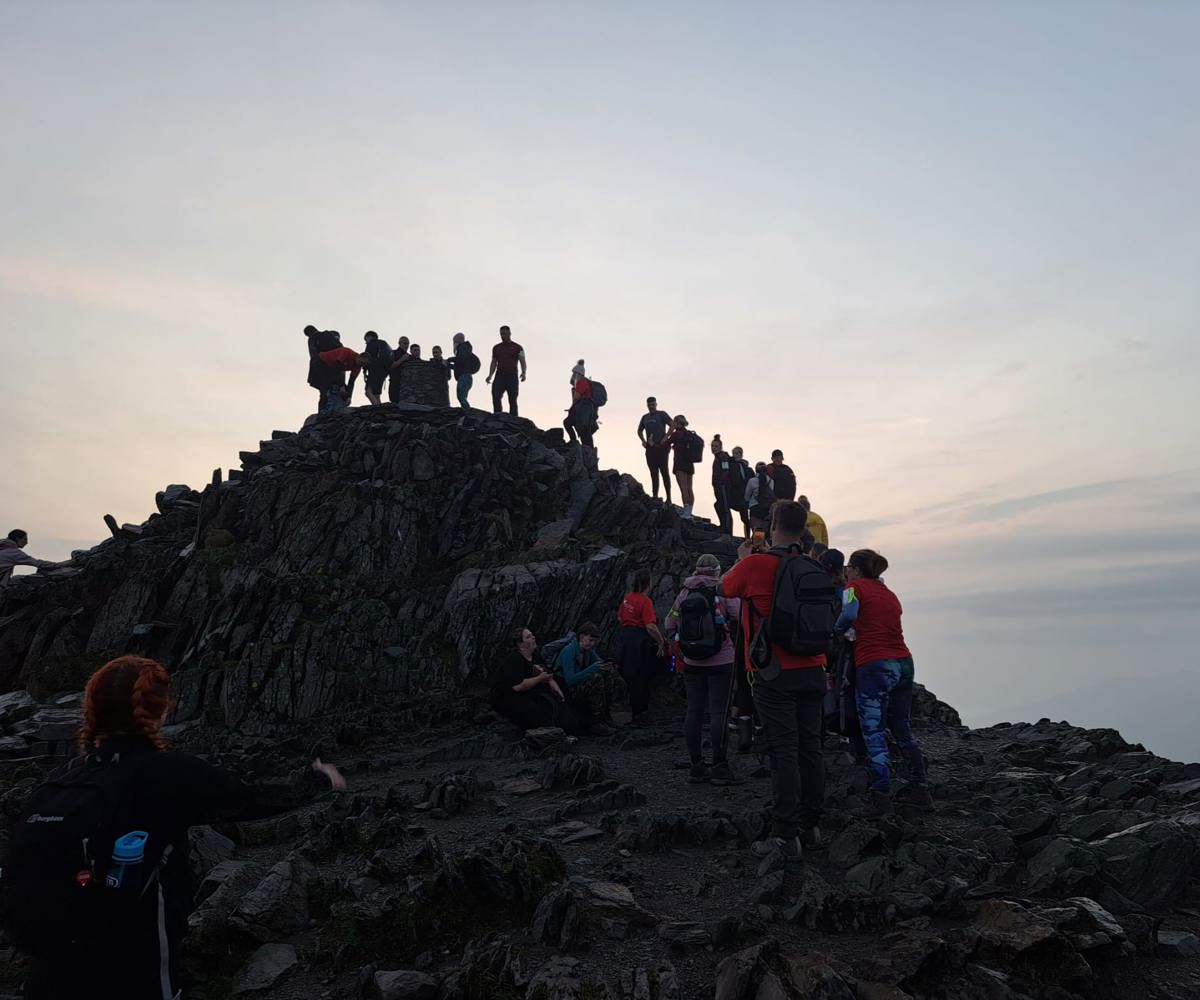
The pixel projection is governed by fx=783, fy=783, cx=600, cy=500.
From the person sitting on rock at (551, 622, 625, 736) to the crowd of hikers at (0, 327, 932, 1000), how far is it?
0.04m

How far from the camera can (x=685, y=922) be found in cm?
732

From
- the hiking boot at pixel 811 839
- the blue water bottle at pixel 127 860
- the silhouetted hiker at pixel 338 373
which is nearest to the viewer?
the blue water bottle at pixel 127 860

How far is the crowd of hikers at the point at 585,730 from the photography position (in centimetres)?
396

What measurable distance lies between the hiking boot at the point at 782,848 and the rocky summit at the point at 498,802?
165 mm

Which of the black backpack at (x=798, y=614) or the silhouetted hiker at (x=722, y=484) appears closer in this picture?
the black backpack at (x=798, y=614)

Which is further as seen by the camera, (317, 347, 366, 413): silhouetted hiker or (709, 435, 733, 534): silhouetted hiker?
(317, 347, 366, 413): silhouetted hiker

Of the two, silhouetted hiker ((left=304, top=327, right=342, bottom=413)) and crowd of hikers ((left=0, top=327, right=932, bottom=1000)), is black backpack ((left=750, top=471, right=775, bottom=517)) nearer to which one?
crowd of hikers ((left=0, top=327, right=932, bottom=1000))

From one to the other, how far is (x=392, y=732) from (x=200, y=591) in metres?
8.01

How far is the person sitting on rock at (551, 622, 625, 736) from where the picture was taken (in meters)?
16.6

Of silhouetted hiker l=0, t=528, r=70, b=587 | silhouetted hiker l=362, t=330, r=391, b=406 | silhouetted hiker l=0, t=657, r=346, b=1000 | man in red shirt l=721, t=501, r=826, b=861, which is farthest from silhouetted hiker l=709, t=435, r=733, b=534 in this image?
silhouetted hiker l=0, t=657, r=346, b=1000

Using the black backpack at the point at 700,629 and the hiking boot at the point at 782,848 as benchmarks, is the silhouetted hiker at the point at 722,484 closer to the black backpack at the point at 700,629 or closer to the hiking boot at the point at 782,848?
the black backpack at the point at 700,629

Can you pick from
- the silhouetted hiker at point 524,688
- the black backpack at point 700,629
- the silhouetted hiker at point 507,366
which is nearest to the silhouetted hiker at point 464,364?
the silhouetted hiker at point 507,366

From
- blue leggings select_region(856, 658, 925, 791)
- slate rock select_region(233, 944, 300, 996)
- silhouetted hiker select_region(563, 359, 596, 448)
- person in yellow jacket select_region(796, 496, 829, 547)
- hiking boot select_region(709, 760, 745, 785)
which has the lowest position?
slate rock select_region(233, 944, 300, 996)

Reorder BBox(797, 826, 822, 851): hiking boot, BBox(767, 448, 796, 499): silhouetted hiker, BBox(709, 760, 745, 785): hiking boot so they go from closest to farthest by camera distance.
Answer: BBox(797, 826, 822, 851): hiking boot → BBox(709, 760, 745, 785): hiking boot → BBox(767, 448, 796, 499): silhouetted hiker
